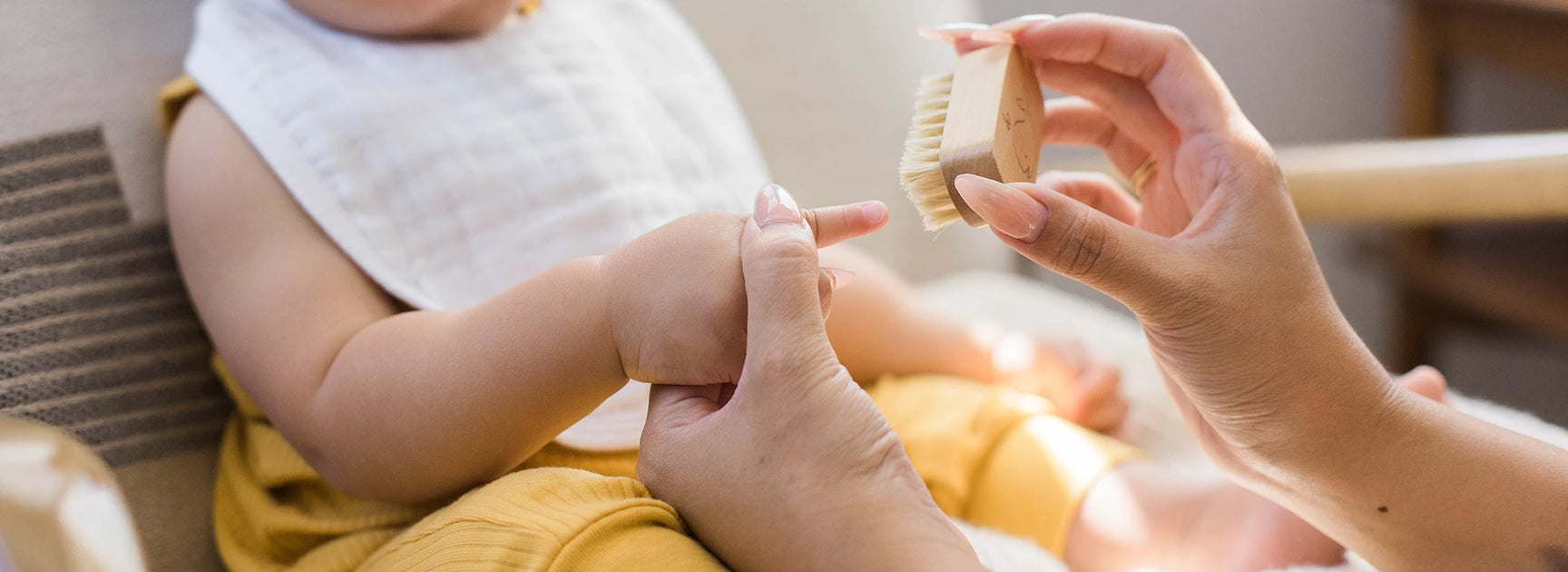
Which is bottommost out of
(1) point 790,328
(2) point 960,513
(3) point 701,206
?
(2) point 960,513

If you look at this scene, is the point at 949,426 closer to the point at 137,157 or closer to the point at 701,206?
the point at 701,206

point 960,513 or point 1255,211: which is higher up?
point 1255,211

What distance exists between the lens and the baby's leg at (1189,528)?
60 cm

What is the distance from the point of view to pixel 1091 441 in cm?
67

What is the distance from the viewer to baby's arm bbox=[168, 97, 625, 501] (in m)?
0.48

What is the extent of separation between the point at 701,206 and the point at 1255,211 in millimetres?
356

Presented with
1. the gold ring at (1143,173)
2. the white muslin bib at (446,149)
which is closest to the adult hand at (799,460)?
the white muslin bib at (446,149)

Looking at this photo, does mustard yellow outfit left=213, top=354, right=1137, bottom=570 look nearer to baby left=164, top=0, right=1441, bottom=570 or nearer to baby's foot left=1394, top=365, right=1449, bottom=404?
baby left=164, top=0, right=1441, bottom=570

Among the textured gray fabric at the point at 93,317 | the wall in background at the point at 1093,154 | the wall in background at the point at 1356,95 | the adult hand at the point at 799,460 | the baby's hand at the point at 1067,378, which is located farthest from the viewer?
the wall in background at the point at 1356,95

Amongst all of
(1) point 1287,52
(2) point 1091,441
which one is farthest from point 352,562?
(1) point 1287,52

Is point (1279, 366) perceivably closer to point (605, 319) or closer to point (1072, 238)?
point (1072, 238)

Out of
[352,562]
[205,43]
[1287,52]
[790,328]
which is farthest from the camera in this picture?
[1287,52]

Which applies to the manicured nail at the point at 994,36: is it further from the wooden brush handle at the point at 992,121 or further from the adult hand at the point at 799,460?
the adult hand at the point at 799,460

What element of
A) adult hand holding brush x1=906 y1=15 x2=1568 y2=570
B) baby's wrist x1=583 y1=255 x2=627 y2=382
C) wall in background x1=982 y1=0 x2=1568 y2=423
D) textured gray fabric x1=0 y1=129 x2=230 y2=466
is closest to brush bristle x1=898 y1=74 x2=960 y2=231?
adult hand holding brush x1=906 y1=15 x2=1568 y2=570
